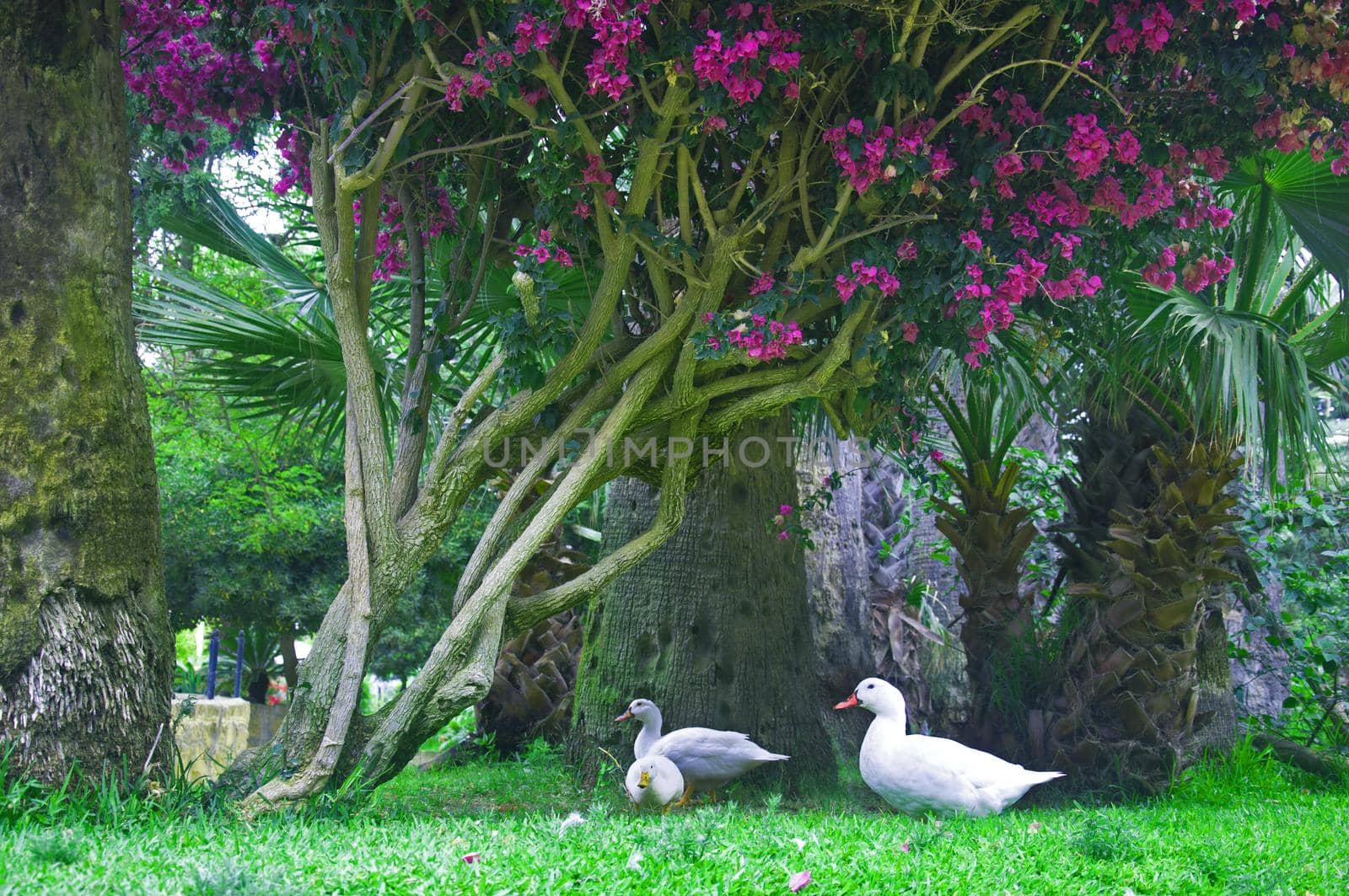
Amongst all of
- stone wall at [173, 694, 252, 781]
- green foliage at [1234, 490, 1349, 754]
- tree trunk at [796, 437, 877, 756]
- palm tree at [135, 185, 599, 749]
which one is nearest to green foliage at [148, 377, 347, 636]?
stone wall at [173, 694, 252, 781]

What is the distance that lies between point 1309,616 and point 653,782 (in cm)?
628

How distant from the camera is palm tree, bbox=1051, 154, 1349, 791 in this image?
226 inches

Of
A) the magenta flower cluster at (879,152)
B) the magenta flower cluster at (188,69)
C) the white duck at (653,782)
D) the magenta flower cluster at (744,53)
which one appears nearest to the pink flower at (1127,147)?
the magenta flower cluster at (879,152)

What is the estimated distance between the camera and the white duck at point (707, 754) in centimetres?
548

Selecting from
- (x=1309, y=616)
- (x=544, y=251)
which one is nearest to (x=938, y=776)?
(x=544, y=251)

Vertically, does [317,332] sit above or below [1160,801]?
above

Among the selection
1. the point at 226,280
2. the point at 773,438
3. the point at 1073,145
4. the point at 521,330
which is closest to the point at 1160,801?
the point at 773,438

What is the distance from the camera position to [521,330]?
454 centimetres

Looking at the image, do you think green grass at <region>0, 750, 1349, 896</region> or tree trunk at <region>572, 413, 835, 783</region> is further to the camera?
tree trunk at <region>572, 413, 835, 783</region>

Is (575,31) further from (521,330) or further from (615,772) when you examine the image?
(615,772)

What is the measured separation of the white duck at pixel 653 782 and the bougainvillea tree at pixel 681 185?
37.4 inches

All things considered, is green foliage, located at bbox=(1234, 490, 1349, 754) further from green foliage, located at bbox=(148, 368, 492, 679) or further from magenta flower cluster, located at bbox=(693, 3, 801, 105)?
green foliage, located at bbox=(148, 368, 492, 679)

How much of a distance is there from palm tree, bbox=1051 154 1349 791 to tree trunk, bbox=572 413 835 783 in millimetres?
1621

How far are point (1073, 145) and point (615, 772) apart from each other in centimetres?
396
